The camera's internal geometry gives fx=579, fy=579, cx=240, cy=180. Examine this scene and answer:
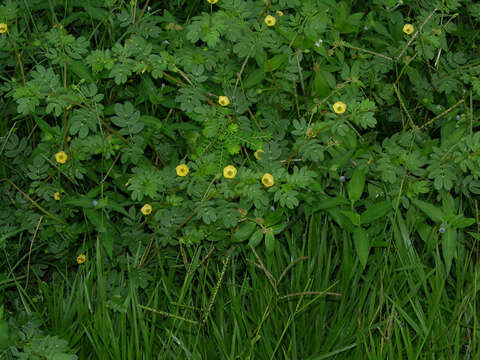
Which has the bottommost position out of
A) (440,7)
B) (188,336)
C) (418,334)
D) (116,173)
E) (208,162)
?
(188,336)

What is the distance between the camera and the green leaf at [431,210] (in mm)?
1905

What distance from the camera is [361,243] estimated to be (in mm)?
1846

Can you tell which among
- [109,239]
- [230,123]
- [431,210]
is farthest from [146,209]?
[431,210]

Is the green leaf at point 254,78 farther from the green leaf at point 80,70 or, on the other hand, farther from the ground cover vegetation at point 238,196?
the green leaf at point 80,70

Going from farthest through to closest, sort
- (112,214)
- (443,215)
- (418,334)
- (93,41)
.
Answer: (93,41) < (112,214) < (443,215) < (418,334)

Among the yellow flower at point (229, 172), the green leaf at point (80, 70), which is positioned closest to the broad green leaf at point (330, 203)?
the yellow flower at point (229, 172)

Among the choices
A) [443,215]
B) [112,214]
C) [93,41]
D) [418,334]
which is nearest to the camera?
[418,334]

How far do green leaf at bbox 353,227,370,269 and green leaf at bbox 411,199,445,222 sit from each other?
8.2 inches

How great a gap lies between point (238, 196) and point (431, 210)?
2.12 ft

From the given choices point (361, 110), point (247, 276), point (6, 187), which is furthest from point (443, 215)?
point (6, 187)

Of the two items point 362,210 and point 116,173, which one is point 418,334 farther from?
point 116,173

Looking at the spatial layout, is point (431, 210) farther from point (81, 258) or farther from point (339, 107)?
point (81, 258)

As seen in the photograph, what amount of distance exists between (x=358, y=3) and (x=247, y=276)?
51.2 inches

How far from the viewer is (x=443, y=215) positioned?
1.91m
